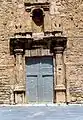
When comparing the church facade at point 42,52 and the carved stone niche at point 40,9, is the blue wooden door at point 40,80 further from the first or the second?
the carved stone niche at point 40,9

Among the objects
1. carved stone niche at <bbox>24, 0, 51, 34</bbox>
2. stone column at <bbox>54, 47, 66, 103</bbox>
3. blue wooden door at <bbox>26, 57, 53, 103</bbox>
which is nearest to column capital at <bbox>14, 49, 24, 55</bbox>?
blue wooden door at <bbox>26, 57, 53, 103</bbox>

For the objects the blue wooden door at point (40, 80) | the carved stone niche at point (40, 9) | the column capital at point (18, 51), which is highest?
the carved stone niche at point (40, 9)

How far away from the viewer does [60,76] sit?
41.2 ft

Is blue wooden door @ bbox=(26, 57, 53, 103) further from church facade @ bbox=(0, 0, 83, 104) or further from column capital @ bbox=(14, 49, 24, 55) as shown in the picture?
column capital @ bbox=(14, 49, 24, 55)

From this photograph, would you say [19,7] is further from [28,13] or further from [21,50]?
[21,50]

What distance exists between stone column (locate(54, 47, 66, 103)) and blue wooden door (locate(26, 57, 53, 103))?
0.93 feet

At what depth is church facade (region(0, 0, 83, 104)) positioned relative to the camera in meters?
12.6

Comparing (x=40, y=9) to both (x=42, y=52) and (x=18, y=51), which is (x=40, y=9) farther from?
(x=18, y=51)

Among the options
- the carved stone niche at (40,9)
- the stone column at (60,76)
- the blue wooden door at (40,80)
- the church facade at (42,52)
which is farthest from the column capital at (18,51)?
the stone column at (60,76)

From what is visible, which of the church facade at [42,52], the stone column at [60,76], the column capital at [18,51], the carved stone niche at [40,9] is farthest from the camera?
the carved stone niche at [40,9]

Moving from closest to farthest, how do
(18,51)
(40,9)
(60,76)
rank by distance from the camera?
(60,76), (18,51), (40,9)

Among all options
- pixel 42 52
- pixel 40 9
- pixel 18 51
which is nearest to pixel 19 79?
pixel 18 51

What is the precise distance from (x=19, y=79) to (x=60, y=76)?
1.50 metres

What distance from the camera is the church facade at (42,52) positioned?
12.6m
